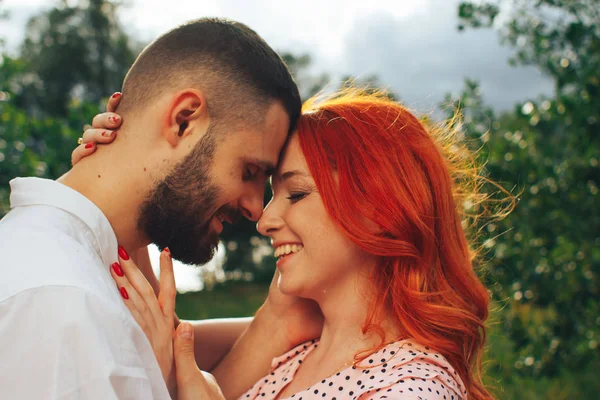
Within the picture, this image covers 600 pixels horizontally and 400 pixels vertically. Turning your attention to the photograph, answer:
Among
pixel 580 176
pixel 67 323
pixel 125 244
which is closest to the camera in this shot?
pixel 67 323

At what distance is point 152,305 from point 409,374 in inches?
37.6

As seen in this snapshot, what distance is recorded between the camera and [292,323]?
2.98 meters

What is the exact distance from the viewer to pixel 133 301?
2223mm

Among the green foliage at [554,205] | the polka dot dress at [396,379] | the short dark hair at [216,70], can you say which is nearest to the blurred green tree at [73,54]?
the green foliage at [554,205]

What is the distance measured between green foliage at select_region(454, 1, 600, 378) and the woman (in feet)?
5.52

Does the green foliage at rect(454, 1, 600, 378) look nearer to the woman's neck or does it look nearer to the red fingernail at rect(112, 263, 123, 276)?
the woman's neck

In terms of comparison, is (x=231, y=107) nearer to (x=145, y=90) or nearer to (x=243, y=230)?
(x=145, y=90)

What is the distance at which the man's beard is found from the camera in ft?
7.89

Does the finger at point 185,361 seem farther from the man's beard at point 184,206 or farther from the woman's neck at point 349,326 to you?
the woman's neck at point 349,326

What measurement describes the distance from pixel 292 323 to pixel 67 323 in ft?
4.68

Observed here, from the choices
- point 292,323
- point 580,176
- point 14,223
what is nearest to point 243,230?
point 580,176

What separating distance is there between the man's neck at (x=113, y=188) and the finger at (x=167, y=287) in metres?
0.16

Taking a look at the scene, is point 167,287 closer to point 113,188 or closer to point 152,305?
point 152,305

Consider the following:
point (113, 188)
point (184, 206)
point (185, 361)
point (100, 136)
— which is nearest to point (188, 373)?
point (185, 361)
